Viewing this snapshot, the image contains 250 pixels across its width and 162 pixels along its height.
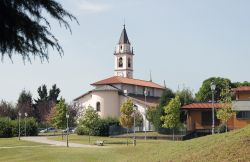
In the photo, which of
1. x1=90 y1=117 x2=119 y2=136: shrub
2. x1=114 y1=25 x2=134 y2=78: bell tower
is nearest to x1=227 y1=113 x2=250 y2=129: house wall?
x1=90 y1=117 x2=119 y2=136: shrub

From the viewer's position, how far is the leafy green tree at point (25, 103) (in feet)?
335

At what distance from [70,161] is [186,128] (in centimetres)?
3683

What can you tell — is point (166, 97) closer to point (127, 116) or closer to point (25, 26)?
point (127, 116)

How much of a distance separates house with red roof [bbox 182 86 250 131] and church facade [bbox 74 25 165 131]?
8.77 metres

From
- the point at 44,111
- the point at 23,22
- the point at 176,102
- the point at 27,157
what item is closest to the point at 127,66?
the point at 44,111

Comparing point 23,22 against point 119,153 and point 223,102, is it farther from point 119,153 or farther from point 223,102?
point 223,102

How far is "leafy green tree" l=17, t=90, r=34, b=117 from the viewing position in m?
102

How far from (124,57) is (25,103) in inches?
1027

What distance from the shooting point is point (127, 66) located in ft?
369

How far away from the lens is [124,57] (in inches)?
4419

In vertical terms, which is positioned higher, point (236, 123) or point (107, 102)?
point (107, 102)

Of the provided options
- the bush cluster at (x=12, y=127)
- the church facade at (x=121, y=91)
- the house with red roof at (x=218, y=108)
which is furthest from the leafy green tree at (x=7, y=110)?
the house with red roof at (x=218, y=108)

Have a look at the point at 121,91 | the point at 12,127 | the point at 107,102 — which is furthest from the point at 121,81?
the point at 12,127

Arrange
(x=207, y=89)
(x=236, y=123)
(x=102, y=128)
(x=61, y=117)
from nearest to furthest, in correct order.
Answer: (x=236, y=123) → (x=61, y=117) → (x=102, y=128) → (x=207, y=89)
